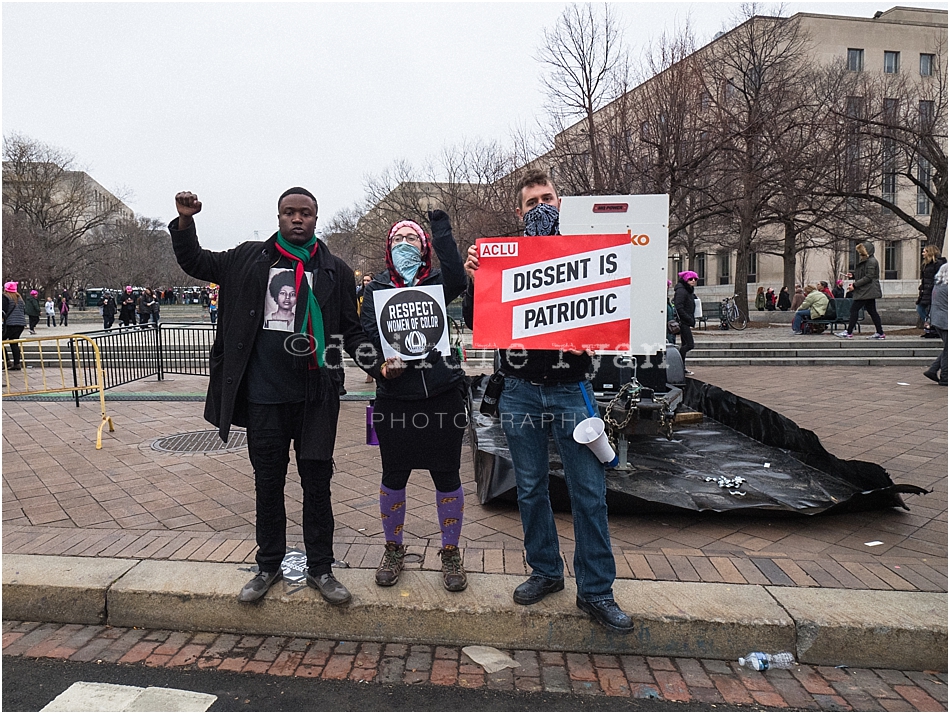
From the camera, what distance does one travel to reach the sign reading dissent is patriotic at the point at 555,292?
115 inches

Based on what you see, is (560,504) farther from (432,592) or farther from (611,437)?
(432,592)

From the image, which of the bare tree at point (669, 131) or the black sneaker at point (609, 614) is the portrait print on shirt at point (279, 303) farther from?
the bare tree at point (669, 131)

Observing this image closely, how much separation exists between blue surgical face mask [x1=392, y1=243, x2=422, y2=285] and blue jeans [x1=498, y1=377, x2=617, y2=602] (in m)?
0.69

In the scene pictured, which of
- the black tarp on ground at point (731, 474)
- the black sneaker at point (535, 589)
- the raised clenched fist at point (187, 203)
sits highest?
the raised clenched fist at point (187, 203)

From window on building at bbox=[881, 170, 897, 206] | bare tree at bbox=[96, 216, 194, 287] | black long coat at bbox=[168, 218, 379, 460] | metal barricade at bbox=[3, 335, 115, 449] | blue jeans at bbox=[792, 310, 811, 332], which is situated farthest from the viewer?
bare tree at bbox=[96, 216, 194, 287]

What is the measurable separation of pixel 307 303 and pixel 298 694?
1.70m

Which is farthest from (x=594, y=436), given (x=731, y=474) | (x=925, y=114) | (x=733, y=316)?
(x=925, y=114)

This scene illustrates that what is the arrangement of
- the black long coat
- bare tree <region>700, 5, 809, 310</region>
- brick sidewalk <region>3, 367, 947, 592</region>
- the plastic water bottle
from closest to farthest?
the plastic water bottle, the black long coat, brick sidewalk <region>3, 367, 947, 592</region>, bare tree <region>700, 5, 809, 310</region>

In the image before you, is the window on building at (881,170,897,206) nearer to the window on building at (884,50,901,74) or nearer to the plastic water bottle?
the window on building at (884,50,901,74)

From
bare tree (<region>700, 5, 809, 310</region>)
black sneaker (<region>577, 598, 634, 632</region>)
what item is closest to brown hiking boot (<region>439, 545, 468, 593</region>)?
black sneaker (<region>577, 598, 634, 632</region>)

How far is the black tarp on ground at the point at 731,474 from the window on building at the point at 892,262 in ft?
177

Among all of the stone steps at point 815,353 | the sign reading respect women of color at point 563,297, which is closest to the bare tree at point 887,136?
the stone steps at point 815,353

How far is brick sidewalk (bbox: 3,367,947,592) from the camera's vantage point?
11.6 feet

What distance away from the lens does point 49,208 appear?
50906mm
